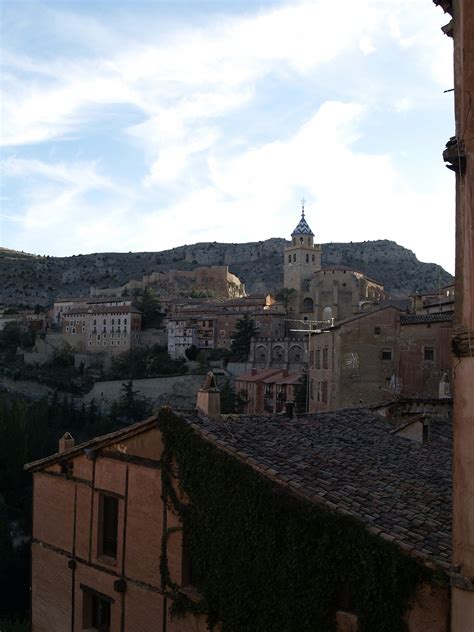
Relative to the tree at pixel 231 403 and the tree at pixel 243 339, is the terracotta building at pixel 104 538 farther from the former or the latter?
the tree at pixel 243 339

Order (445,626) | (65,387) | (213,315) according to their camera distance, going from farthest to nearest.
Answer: (213,315) < (65,387) < (445,626)

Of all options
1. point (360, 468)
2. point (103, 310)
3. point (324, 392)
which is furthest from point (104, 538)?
point (103, 310)

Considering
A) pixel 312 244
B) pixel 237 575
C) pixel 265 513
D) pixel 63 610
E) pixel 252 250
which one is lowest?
pixel 63 610

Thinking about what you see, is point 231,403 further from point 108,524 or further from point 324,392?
point 108,524

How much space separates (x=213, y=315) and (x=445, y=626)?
7256 cm

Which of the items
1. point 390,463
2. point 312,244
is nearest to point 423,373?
point 390,463

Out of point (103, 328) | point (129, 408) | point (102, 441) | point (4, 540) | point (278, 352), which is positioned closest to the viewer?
point (102, 441)

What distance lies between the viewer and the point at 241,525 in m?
8.14

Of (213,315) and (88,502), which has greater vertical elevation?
(213,315)

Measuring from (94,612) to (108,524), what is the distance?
1.58 meters

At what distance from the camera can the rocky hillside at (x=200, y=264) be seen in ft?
420

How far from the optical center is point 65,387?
7125 cm

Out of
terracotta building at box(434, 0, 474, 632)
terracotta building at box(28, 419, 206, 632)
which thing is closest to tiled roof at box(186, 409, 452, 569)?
terracotta building at box(434, 0, 474, 632)

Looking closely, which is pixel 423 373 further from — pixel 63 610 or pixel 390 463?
pixel 63 610
